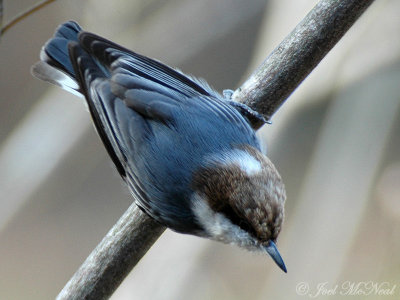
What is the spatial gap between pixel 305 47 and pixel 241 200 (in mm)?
648

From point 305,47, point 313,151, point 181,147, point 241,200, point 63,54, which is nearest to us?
point 241,200

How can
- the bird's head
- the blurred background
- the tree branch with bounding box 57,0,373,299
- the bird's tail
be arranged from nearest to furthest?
the bird's head → the tree branch with bounding box 57,0,373,299 → the bird's tail → the blurred background

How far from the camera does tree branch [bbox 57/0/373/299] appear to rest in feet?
8.23

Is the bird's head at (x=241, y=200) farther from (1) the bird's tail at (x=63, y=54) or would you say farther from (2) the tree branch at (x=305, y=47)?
(1) the bird's tail at (x=63, y=54)

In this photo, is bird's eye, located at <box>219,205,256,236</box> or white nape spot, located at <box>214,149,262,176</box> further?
white nape spot, located at <box>214,149,262,176</box>

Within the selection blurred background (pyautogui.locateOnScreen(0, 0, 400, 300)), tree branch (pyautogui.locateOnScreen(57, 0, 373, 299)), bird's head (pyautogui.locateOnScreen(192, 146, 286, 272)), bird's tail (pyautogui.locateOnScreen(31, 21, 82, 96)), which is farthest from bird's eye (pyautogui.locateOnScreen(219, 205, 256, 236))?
bird's tail (pyautogui.locateOnScreen(31, 21, 82, 96))

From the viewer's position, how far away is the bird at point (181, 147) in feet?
8.07

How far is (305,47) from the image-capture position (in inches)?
101

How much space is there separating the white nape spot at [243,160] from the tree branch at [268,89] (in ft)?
0.69

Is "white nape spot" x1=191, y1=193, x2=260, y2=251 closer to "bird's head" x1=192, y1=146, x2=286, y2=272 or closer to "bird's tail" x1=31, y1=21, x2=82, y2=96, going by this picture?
"bird's head" x1=192, y1=146, x2=286, y2=272

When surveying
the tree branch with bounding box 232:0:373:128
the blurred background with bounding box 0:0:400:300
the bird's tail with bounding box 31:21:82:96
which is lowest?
the blurred background with bounding box 0:0:400:300

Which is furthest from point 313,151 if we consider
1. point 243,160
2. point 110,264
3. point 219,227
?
point 110,264

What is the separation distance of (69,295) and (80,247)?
3.92 meters

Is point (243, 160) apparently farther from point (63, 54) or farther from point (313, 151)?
point (313, 151)
